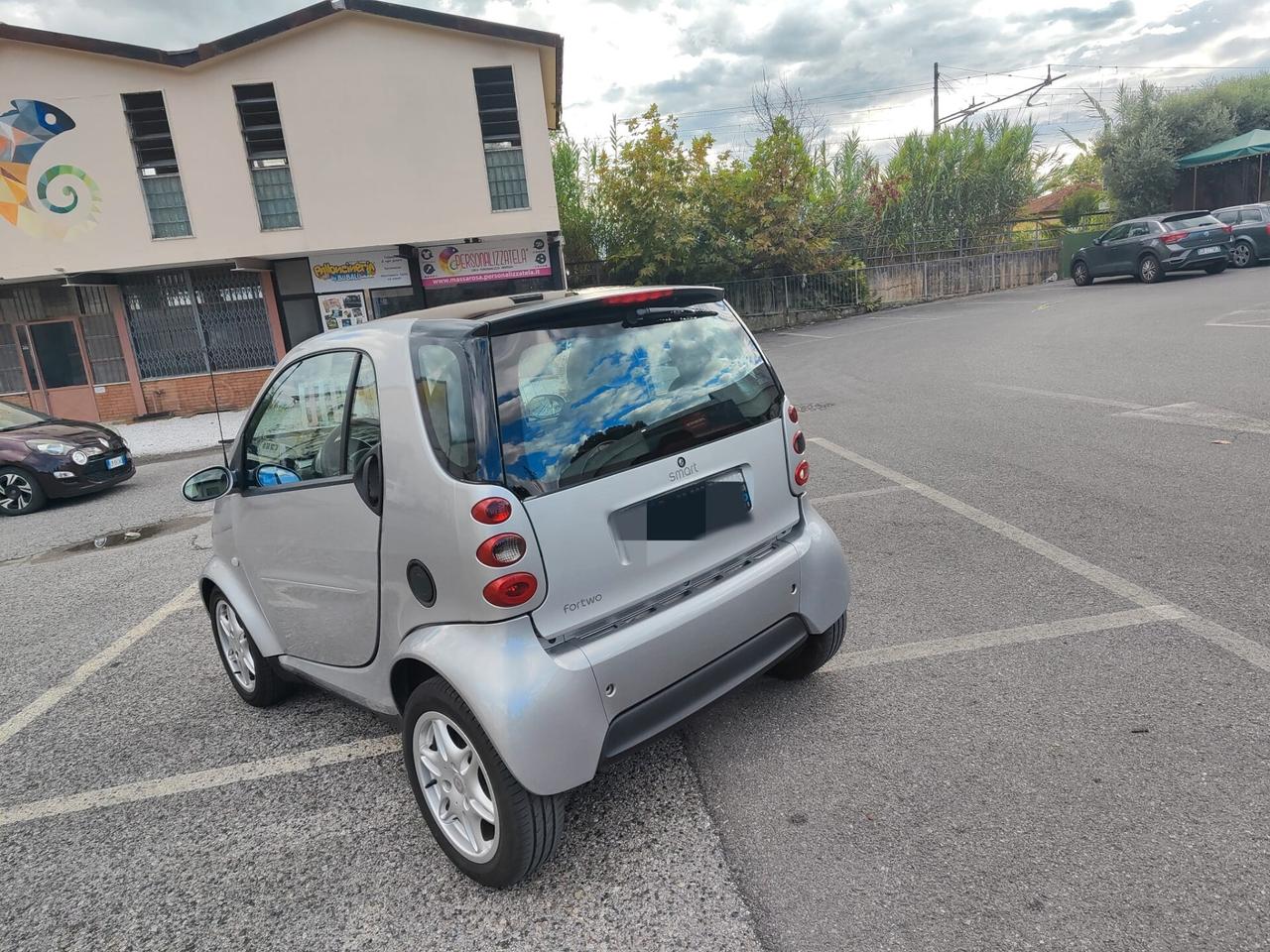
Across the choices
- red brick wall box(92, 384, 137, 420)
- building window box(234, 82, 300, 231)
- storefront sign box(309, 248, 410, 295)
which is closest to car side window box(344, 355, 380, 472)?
building window box(234, 82, 300, 231)

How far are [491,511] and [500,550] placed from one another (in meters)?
0.12

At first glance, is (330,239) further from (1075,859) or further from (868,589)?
(1075,859)

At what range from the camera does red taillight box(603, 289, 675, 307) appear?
8.58 ft

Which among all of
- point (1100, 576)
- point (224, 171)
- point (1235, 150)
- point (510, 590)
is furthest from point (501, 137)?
point (1235, 150)

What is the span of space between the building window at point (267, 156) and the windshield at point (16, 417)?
7.82 m

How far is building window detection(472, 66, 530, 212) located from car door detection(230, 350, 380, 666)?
47.9 feet

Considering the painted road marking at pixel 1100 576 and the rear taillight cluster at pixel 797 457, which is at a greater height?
the rear taillight cluster at pixel 797 457

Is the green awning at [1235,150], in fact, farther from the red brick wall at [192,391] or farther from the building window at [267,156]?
the red brick wall at [192,391]

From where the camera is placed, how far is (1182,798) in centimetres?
242

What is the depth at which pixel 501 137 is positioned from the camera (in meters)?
16.6

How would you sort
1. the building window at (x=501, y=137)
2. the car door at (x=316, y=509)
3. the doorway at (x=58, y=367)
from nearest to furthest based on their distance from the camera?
the car door at (x=316, y=509), the building window at (x=501, y=137), the doorway at (x=58, y=367)

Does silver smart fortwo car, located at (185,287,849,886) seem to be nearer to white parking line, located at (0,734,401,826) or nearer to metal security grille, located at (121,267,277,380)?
white parking line, located at (0,734,401,826)

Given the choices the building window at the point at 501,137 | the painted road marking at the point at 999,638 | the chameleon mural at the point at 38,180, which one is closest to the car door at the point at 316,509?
the painted road marking at the point at 999,638

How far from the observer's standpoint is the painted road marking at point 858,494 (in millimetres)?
5887
